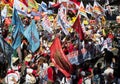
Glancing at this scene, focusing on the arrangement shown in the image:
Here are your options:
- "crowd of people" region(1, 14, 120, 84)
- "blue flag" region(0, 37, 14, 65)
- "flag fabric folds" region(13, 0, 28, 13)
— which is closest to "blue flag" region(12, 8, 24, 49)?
"crowd of people" region(1, 14, 120, 84)

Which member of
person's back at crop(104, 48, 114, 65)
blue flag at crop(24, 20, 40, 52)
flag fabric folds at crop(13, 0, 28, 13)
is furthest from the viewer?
flag fabric folds at crop(13, 0, 28, 13)

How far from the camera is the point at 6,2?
86.7ft

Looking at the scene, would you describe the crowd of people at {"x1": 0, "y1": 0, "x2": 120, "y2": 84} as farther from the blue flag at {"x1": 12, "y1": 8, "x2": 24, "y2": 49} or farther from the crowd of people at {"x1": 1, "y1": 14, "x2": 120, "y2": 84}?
the blue flag at {"x1": 12, "y1": 8, "x2": 24, "y2": 49}

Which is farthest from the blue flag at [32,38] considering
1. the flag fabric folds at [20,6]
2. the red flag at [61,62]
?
the flag fabric folds at [20,6]

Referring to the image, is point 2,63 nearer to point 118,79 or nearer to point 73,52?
point 73,52

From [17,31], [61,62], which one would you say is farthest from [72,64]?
[17,31]

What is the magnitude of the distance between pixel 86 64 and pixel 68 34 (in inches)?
165

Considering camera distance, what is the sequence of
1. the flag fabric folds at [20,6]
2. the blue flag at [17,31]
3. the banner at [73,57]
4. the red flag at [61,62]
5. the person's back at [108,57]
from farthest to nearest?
the flag fabric folds at [20,6]
the blue flag at [17,31]
the banner at [73,57]
the red flag at [61,62]
the person's back at [108,57]

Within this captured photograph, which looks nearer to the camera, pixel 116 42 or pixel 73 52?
pixel 73 52

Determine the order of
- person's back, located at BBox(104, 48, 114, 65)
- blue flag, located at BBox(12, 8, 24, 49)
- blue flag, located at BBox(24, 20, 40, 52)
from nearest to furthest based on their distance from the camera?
person's back, located at BBox(104, 48, 114, 65) < blue flag, located at BBox(12, 8, 24, 49) < blue flag, located at BBox(24, 20, 40, 52)

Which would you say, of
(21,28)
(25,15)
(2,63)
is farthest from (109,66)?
(25,15)

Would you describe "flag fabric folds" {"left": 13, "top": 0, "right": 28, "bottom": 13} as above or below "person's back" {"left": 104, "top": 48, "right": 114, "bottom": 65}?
above

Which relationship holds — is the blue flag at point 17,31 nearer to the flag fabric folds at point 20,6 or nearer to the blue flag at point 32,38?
the blue flag at point 32,38

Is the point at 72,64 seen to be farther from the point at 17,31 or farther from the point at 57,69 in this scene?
the point at 17,31
